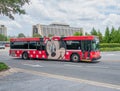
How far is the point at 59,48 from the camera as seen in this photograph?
99.1ft

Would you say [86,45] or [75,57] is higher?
[86,45]

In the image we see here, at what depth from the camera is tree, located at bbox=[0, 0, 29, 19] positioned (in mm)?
18377

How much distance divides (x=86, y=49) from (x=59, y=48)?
3.47 metres

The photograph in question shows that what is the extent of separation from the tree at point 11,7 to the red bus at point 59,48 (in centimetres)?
999

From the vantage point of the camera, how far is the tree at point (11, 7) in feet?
60.3

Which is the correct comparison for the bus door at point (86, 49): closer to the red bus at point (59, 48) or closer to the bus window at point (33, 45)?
the red bus at point (59, 48)

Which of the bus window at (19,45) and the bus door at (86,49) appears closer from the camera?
the bus door at (86,49)

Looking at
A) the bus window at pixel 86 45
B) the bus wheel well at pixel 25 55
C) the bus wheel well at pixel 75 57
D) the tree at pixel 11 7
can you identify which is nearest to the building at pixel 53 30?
the bus wheel well at pixel 25 55

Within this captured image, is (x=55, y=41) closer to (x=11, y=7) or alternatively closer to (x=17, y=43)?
(x=17, y=43)

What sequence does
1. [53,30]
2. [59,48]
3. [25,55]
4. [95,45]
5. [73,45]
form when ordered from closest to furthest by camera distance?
[95,45] < [73,45] < [59,48] < [25,55] < [53,30]

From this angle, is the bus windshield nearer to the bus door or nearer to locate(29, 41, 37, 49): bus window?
the bus door

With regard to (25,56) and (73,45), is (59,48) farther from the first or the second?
(25,56)

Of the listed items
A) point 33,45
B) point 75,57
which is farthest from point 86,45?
point 33,45

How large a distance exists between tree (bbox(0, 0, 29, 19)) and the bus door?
9.78 meters
